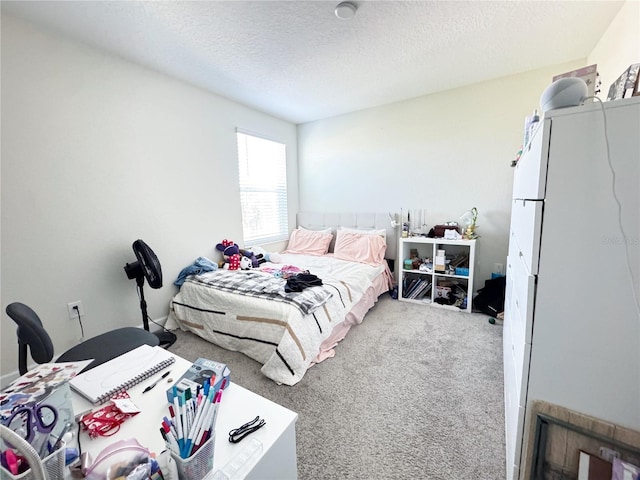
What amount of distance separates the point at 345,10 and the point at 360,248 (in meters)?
2.35

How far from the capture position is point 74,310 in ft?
6.71

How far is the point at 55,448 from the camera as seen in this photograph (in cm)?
54

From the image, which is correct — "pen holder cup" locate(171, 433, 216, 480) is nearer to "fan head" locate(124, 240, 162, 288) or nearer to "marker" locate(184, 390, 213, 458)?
"marker" locate(184, 390, 213, 458)

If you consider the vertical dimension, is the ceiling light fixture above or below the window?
above

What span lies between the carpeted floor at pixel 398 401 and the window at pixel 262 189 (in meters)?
1.65

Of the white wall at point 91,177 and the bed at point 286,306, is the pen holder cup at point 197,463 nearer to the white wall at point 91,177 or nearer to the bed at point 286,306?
the bed at point 286,306

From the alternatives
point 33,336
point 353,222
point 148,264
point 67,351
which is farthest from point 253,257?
point 33,336

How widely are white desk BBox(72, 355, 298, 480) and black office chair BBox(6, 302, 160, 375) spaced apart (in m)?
0.59

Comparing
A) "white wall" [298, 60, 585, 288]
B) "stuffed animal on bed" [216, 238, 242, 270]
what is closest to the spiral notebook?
"stuffed animal on bed" [216, 238, 242, 270]

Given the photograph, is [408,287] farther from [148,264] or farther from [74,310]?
[74,310]

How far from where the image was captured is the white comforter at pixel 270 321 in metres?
1.83

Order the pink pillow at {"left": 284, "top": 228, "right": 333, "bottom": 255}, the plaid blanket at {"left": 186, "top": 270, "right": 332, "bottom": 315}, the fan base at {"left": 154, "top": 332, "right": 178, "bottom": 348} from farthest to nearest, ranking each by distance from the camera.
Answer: the pink pillow at {"left": 284, "top": 228, "right": 333, "bottom": 255}
the fan base at {"left": 154, "top": 332, "right": 178, "bottom": 348}
the plaid blanket at {"left": 186, "top": 270, "right": 332, "bottom": 315}

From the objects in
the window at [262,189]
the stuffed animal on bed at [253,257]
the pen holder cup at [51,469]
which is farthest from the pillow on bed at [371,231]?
the pen holder cup at [51,469]

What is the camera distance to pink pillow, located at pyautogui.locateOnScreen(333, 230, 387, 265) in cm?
325
